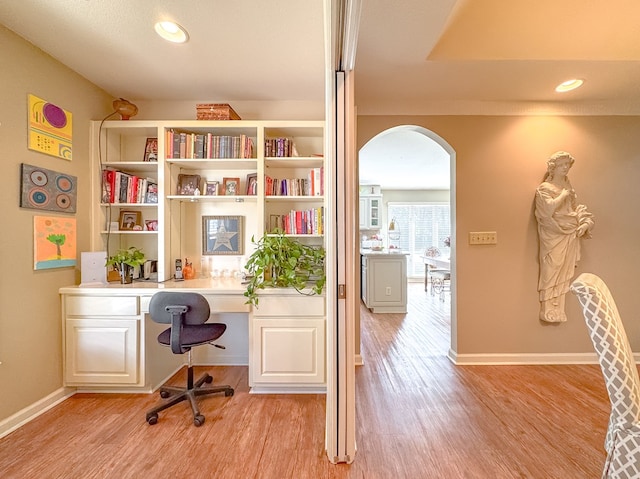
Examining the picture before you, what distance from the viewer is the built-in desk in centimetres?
205

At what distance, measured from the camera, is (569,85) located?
231 centimetres

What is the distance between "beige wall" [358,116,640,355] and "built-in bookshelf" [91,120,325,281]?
2.42 feet

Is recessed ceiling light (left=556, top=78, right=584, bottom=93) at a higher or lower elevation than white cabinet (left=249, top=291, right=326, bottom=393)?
higher

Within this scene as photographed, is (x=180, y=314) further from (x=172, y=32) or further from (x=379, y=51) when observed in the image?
(x=379, y=51)

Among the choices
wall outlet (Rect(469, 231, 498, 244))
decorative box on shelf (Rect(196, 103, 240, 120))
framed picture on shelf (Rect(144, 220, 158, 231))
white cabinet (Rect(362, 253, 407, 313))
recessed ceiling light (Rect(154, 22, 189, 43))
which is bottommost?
white cabinet (Rect(362, 253, 407, 313))

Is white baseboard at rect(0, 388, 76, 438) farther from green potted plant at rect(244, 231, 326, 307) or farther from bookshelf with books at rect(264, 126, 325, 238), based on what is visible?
bookshelf with books at rect(264, 126, 325, 238)

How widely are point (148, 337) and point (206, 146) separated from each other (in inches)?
60.3

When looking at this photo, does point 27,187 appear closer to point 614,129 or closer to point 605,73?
point 605,73

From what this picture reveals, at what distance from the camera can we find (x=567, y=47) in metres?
1.97

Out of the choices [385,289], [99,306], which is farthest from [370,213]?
[99,306]

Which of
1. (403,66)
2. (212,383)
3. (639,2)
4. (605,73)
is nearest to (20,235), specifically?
(212,383)

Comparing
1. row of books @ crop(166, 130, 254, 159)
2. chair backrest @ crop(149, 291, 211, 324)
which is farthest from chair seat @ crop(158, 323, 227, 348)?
row of books @ crop(166, 130, 254, 159)

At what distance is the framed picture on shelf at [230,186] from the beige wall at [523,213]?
1.18m

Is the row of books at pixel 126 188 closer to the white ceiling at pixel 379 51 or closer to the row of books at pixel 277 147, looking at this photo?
the white ceiling at pixel 379 51
